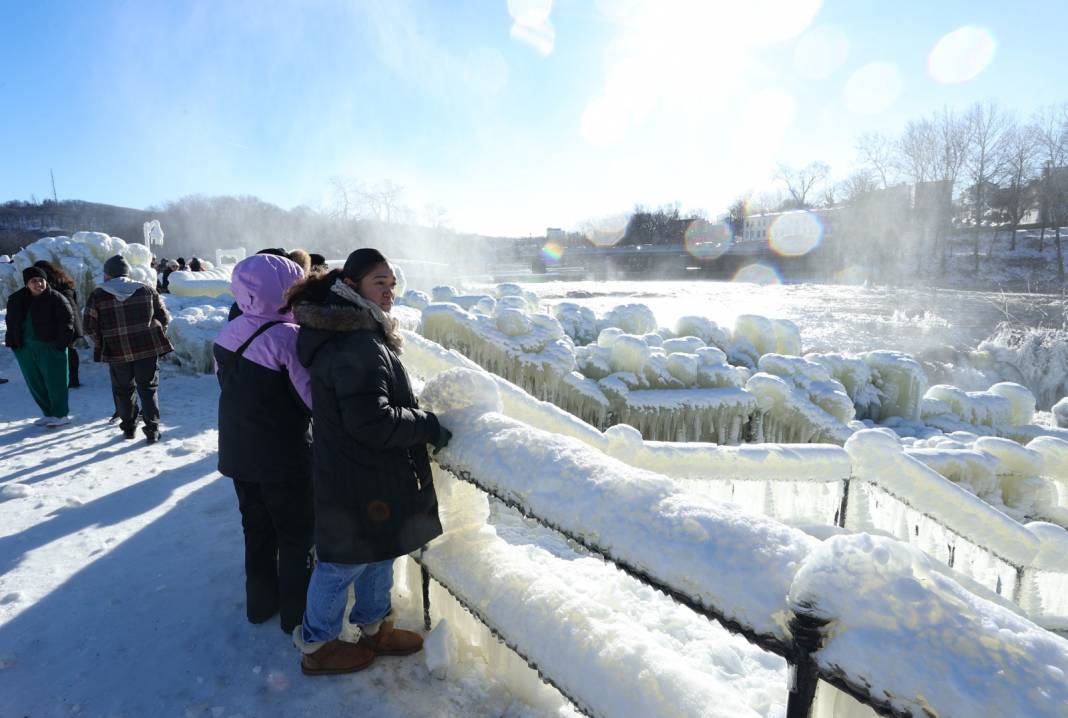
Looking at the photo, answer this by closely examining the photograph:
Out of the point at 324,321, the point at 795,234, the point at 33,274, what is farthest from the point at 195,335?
the point at 795,234

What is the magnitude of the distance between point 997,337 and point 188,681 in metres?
20.8

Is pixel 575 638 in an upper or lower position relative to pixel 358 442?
lower

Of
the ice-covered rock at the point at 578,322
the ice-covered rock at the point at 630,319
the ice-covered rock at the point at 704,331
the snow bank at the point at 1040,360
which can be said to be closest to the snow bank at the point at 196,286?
the ice-covered rock at the point at 578,322

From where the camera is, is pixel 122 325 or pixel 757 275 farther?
pixel 757 275

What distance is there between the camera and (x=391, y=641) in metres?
2.04

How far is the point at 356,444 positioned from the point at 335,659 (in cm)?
85

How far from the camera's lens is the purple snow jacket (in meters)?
2.12

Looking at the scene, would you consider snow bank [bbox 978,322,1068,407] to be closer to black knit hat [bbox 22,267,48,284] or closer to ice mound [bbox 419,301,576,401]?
ice mound [bbox 419,301,576,401]

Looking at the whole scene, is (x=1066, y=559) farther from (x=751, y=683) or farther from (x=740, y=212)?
(x=740, y=212)

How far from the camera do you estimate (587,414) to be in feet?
26.2

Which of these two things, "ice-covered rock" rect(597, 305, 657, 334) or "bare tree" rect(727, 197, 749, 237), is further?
"bare tree" rect(727, 197, 749, 237)

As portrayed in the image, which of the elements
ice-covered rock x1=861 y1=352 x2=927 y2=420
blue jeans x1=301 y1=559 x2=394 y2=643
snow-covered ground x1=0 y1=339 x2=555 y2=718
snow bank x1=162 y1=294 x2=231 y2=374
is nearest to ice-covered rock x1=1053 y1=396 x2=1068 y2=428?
ice-covered rock x1=861 y1=352 x2=927 y2=420

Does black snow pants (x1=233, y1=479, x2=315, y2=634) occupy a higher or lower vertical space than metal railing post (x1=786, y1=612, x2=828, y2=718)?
lower

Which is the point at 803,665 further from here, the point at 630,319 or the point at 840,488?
the point at 630,319
